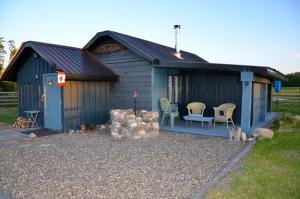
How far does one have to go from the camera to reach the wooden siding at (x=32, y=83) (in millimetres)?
9344

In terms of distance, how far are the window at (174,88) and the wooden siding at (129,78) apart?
139cm

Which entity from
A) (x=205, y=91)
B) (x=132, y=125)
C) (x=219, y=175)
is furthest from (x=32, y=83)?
(x=219, y=175)

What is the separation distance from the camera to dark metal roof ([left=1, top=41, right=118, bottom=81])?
8.33m

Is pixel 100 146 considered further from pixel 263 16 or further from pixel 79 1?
pixel 263 16

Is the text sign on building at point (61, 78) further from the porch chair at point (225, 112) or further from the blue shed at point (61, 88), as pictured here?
the porch chair at point (225, 112)

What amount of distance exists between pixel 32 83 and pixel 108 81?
3.15 m

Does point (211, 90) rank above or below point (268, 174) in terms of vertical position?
above

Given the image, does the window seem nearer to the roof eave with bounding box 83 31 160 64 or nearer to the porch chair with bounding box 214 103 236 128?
the roof eave with bounding box 83 31 160 64

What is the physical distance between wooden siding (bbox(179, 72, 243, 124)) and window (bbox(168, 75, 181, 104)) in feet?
0.89

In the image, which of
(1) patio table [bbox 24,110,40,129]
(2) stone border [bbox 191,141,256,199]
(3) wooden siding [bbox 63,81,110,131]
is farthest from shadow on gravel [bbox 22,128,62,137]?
(2) stone border [bbox 191,141,256,199]

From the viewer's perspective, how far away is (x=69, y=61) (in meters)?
9.05

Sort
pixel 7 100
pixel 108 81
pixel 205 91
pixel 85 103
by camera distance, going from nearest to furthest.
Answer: pixel 85 103 → pixel 108 81 → pixel 205 91 → pixel 7 100

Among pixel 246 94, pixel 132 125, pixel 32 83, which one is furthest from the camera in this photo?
pixel 32 83

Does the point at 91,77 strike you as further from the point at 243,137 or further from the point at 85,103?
the point at 243,137
